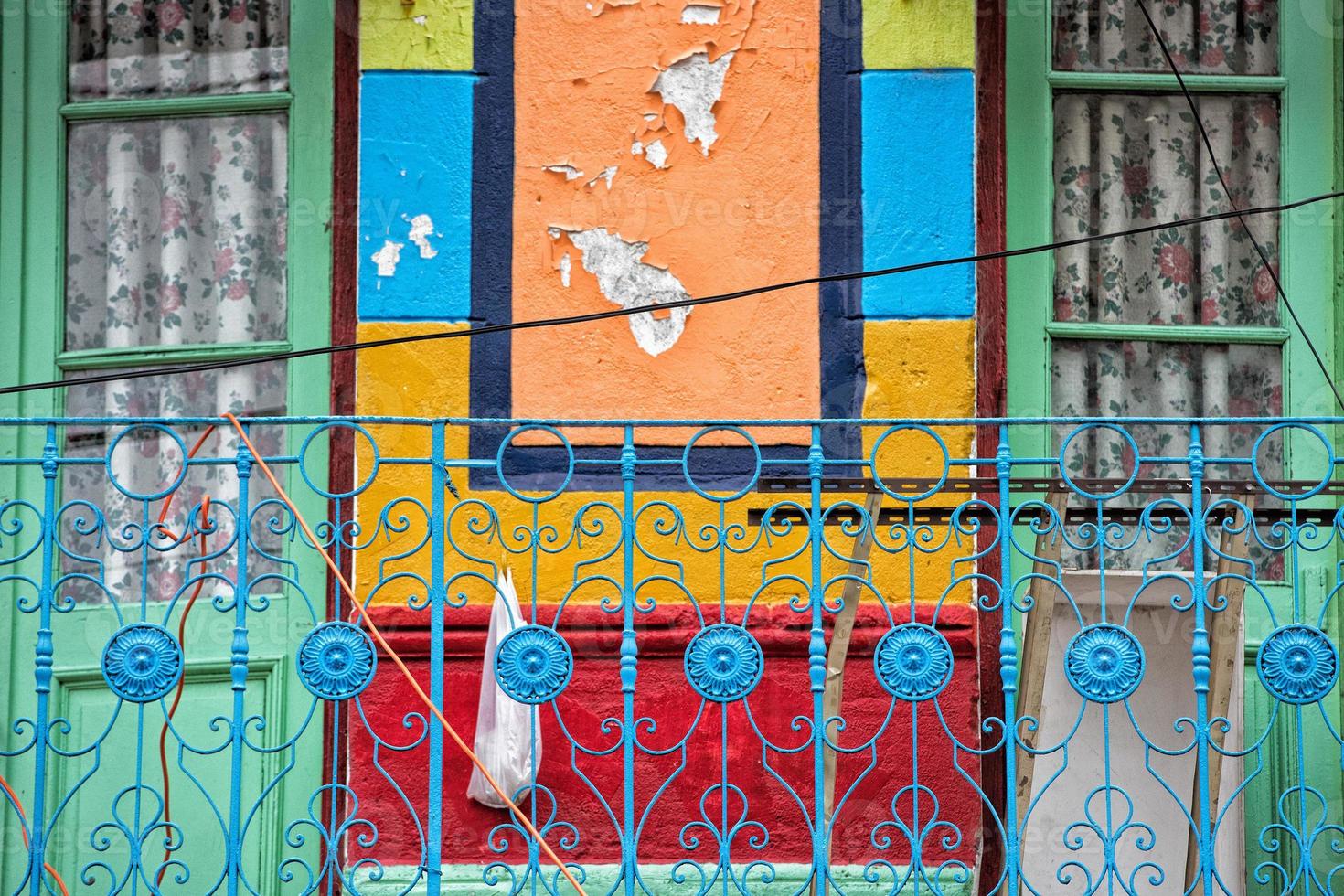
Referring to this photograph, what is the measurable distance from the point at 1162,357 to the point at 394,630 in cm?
289

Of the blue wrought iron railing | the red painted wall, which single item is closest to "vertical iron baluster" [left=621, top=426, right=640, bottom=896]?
the blue wrought iron railing

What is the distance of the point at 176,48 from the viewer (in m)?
6.60

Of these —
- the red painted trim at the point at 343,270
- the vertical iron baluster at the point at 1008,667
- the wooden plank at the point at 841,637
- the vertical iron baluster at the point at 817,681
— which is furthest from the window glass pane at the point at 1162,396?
the red painted trim at the point at 343,270

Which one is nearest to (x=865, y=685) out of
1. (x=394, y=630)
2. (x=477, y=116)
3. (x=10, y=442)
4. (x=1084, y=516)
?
(x=1084, y=516)

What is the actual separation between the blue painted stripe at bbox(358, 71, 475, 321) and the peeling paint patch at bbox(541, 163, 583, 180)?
295mm

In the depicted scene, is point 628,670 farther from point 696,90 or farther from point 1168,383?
point 1168,383

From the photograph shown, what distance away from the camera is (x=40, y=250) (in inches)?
256

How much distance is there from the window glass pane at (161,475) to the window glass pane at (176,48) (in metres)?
1.08

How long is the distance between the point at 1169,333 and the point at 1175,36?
3.74 feet

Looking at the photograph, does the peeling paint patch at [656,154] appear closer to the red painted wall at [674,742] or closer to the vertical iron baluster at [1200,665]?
the red painted wall at [674,742]

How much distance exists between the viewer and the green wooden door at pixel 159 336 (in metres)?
6.06

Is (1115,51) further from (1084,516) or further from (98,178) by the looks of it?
(98,178)

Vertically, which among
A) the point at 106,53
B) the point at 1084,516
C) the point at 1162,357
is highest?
the point at 106,53

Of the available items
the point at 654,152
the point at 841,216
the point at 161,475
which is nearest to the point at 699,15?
the point at 654,152
